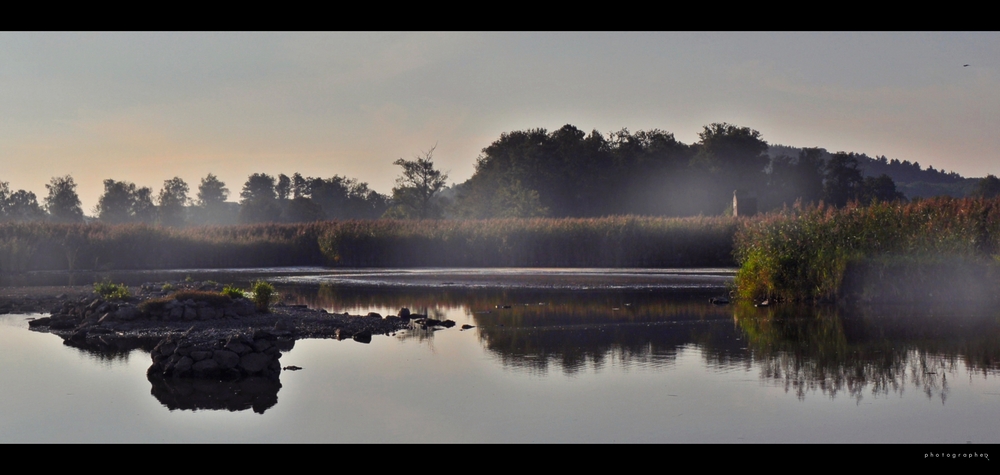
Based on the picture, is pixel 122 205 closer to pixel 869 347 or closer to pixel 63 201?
pixel 63 201

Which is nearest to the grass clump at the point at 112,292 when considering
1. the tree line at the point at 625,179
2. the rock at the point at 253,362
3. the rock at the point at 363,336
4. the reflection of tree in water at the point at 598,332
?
the rock at the point at 363,336

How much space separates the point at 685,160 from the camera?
9075 cm

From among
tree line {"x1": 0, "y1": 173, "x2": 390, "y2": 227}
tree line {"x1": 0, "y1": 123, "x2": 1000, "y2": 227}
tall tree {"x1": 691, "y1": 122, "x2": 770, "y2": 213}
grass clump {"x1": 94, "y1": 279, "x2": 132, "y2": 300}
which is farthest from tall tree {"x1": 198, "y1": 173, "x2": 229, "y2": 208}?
grass clump {"x1": 94, "y1": 279, "x2": 132, "y2": 300}

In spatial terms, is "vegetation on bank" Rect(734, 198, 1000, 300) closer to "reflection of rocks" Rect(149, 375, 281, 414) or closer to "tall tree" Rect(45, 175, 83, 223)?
"reflection of rocks" Rect(149, 375, 281, 414)

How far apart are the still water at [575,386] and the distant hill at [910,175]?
11301 centimetres

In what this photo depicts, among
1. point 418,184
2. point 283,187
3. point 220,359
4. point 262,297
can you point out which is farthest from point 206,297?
point 283,187

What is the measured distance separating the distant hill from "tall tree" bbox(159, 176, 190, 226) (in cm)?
8076

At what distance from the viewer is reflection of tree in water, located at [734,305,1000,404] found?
1180 centimetres

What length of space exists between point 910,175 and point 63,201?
123m

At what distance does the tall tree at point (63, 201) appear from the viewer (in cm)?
11444
